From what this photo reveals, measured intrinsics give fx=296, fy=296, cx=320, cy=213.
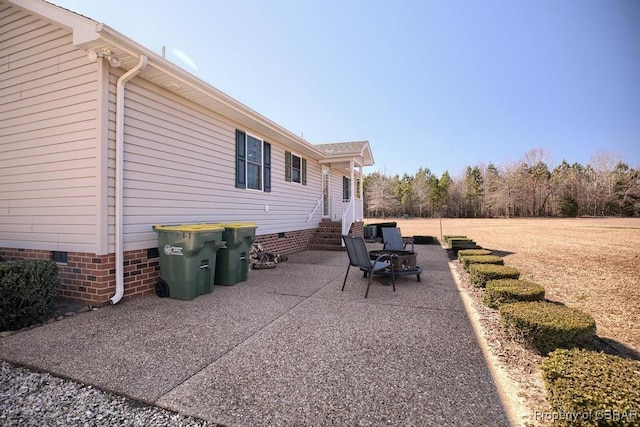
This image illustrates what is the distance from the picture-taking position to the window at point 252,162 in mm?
7066

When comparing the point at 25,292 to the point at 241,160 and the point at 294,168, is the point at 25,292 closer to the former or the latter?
the point at 241,160

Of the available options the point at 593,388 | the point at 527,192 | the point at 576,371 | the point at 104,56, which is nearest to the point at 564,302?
the point at 576,371

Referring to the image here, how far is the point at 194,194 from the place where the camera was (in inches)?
Answer: 223

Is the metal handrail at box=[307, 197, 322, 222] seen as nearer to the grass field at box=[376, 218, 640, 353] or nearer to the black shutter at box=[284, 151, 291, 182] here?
the black shutter at box=[284, 151, 291, 182]

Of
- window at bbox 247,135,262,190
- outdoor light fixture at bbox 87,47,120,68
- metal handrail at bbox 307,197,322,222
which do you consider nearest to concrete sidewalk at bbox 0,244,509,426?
outdoor light fixture at bbox 87,47,120,68

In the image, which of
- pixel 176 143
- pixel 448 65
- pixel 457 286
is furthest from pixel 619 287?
pixel 448 65

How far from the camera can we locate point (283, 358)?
2.62 metres

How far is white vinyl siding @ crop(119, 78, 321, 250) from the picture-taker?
176 inches

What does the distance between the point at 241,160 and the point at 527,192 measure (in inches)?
→ 1864

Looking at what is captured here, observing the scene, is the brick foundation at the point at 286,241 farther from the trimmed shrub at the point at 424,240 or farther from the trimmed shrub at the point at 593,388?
the trimmed shrub at the point at 593,388

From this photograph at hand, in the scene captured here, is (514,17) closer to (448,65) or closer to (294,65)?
(448,65)

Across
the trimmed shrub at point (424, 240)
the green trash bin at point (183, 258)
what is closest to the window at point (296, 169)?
the green trash bin at point (183, 258)

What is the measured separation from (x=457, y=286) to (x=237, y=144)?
5547 millimetres

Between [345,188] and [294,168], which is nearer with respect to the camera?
[294,168]
